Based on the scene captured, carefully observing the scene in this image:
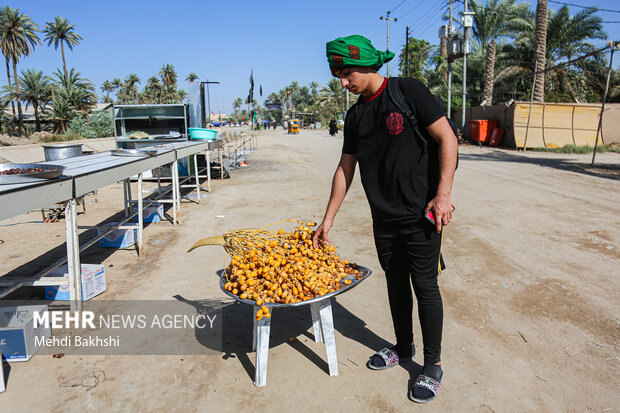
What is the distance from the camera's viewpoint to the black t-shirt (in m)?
2.37

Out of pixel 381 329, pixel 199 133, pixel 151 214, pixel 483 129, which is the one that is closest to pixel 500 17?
pixel 483 129

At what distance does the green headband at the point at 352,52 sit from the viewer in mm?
2369

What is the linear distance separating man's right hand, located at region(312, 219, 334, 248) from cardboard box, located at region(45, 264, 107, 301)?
2.52 metres

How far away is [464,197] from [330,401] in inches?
278

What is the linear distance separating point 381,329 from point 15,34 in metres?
54.5

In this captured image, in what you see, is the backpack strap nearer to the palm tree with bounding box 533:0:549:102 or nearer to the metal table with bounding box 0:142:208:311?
the metal table with bounding box 0:142:208:311

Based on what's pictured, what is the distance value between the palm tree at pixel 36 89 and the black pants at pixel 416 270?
4977cm

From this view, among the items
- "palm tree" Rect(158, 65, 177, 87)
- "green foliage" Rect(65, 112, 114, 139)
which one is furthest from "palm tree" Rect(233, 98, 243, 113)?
"green foliage" Rect(65, 112, 114, 139)

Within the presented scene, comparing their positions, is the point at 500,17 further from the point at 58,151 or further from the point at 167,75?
the point at 167,75

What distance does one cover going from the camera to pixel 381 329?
346 centimetres

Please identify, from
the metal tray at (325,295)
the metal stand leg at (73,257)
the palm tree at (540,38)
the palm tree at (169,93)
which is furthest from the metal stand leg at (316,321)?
the palm tree at (169,93)

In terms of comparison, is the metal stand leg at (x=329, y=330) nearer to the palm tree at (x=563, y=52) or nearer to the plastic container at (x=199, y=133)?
the plastic container at (x=199, y=133)

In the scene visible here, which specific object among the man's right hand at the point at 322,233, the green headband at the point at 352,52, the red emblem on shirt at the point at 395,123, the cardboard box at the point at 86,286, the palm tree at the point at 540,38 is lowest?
the cardboard box at the point at 86,286

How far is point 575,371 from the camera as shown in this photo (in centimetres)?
282
